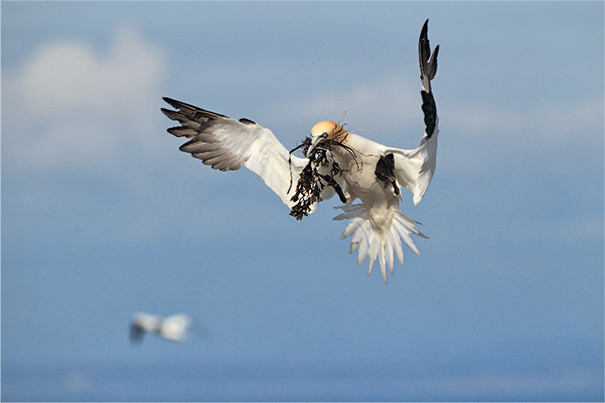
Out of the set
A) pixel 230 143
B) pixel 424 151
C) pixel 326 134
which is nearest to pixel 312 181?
pixel 326 134

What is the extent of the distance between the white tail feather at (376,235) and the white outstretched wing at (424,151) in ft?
1.51

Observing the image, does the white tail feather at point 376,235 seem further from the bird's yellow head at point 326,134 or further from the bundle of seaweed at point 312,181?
the bird's yellow head at point 326,134

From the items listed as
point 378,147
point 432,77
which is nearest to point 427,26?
point 432,77

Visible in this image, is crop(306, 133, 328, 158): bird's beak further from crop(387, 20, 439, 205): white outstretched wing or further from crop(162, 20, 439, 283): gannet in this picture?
crop(387, 20, 439, 205): white outstretched wing

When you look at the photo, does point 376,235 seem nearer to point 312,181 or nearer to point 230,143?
point 312,181

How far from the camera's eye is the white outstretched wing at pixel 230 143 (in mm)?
10727

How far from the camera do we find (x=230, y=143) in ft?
35.5

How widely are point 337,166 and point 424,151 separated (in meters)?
0.98

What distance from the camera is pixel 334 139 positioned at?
10305mm

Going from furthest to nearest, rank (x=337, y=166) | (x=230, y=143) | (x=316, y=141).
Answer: (x=230, y=143) → (x=337, y=166) → (x=316, y=141)

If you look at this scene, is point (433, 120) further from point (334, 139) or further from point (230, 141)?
point (230, 141)

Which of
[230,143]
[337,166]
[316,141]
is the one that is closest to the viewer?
[316,141]

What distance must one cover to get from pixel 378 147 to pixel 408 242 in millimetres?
1246

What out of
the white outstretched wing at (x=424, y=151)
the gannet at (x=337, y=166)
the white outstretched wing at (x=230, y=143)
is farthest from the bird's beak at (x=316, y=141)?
the white outstretched wing at (x=424, y=151)
